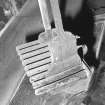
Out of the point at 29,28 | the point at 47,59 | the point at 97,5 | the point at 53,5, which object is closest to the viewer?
the point at 53,5

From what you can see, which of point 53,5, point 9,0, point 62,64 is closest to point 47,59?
point 62,64

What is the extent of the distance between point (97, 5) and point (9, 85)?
1.34m

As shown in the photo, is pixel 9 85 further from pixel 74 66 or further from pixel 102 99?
pixel 74 66

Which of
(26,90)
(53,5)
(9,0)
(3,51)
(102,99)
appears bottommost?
(102,99)

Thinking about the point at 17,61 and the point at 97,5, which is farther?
the point at 97,5

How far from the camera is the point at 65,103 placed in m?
1.16

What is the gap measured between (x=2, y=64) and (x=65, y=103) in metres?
0.58

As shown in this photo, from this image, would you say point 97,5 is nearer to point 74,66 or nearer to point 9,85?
point 9,85

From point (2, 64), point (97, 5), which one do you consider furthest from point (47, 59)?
point (97, 5)

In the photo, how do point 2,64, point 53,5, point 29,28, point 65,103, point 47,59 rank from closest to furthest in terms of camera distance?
point 53,5
point 47,59
point 65,103
point 2,64
point 29,28

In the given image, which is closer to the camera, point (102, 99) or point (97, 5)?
point (102, 99)

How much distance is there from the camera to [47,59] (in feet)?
2.17

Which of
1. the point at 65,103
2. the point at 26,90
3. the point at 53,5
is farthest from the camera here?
the point at 26,90

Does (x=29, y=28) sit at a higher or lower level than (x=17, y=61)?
higher
